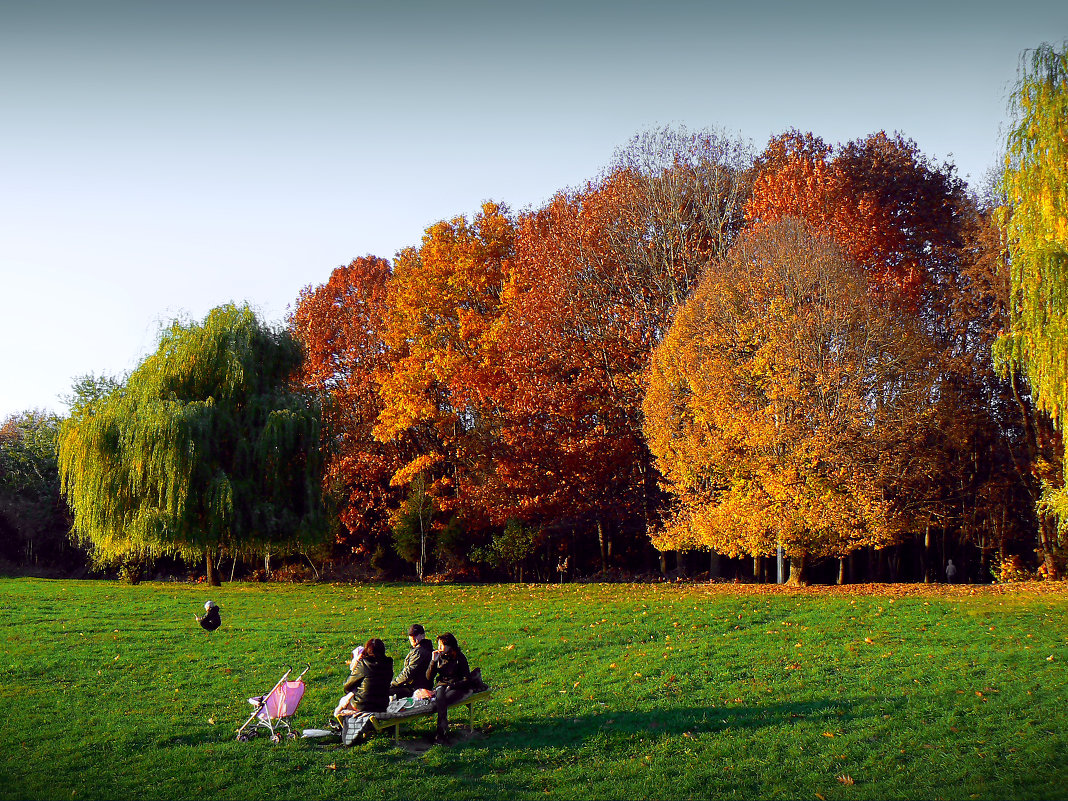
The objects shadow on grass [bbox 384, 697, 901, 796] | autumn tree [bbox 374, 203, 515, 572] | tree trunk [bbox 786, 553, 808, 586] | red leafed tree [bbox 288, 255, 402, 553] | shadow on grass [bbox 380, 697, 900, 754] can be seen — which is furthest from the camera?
red leafed tree [bbox 288, 255, 402, 553]

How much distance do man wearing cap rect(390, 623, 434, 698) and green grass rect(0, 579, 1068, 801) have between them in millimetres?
545

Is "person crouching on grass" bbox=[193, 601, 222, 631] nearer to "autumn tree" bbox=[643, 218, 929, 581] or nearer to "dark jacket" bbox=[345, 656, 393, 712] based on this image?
"dark jacket" bbox=[345, 656, 393, 712]

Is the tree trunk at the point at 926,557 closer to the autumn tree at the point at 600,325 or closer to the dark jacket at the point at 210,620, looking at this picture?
the autumn tree at the point at 600,325

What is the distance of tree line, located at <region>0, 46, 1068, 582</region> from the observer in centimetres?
2520

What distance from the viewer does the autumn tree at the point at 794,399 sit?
80.1 ft

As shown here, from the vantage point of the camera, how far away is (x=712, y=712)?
35.6ft

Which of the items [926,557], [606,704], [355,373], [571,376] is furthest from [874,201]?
[606,704]

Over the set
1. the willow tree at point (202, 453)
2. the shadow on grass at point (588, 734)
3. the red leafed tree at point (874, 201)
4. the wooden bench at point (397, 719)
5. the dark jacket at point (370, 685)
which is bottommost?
the shadow on grass at point (588, 734)

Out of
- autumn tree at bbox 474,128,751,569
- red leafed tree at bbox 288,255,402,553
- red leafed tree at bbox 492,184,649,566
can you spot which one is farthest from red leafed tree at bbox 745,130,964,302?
red leafed tree at bbox 288,255,402,553

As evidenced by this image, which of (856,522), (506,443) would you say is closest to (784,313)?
(856,522)

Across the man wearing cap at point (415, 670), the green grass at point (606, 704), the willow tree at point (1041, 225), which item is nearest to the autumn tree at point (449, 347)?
the green grass at point (606, 704)

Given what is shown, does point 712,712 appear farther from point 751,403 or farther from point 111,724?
point 751,403

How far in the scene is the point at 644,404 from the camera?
2834 cm

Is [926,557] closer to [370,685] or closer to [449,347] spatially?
[449,347]
